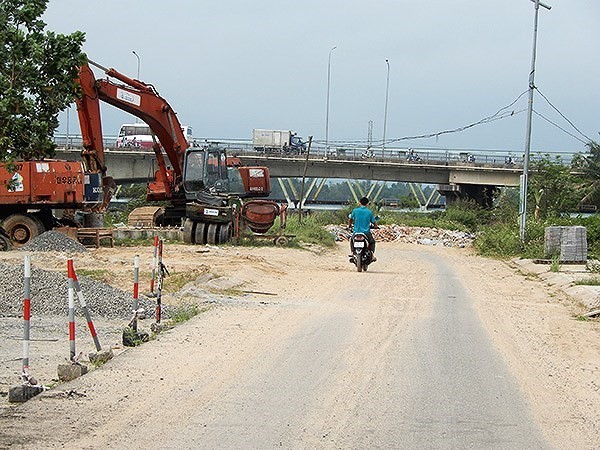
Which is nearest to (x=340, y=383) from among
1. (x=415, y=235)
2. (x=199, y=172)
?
(x=199, y=172)

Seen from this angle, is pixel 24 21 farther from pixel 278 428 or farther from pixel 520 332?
pixel 520 332

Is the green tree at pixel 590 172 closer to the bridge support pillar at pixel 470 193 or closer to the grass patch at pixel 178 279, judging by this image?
the bridge support pillar at pixel 470 193

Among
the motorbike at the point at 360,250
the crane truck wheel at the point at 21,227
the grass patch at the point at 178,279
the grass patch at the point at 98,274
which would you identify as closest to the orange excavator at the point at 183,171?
the crane truck wheel at the point at 21,227

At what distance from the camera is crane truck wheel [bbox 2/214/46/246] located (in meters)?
29.5

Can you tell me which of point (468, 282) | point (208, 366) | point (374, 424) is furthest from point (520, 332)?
point (468, 282)

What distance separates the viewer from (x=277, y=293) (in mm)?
18906

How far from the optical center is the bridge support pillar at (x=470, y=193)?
7038 cm

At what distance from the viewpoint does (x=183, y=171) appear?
34250mm

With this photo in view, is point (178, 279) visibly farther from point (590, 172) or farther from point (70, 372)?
point (590, 172)

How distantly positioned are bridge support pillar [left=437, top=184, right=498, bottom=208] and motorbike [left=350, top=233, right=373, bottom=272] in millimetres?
46073

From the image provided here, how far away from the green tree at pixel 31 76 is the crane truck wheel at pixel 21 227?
19.9 meters

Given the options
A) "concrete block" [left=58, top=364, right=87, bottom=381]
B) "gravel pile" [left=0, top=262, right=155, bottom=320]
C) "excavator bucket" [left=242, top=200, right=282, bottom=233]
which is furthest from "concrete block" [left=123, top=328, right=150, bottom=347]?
"excavator bucket" [left=242, top=200, right=282, bottom=233]

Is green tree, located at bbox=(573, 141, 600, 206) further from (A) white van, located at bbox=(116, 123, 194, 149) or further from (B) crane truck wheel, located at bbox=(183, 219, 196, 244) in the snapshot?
(B) crane truck wheel, located at bbox=(183, 219, 196, 244)

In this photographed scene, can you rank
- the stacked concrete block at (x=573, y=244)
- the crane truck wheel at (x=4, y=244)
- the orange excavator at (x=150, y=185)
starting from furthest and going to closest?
1. the orange excavator at (x=150, y=185)
2. the stacked concrete block at (x=573, y=244)
3. the crane truck wheel at (x=4, y=244)
